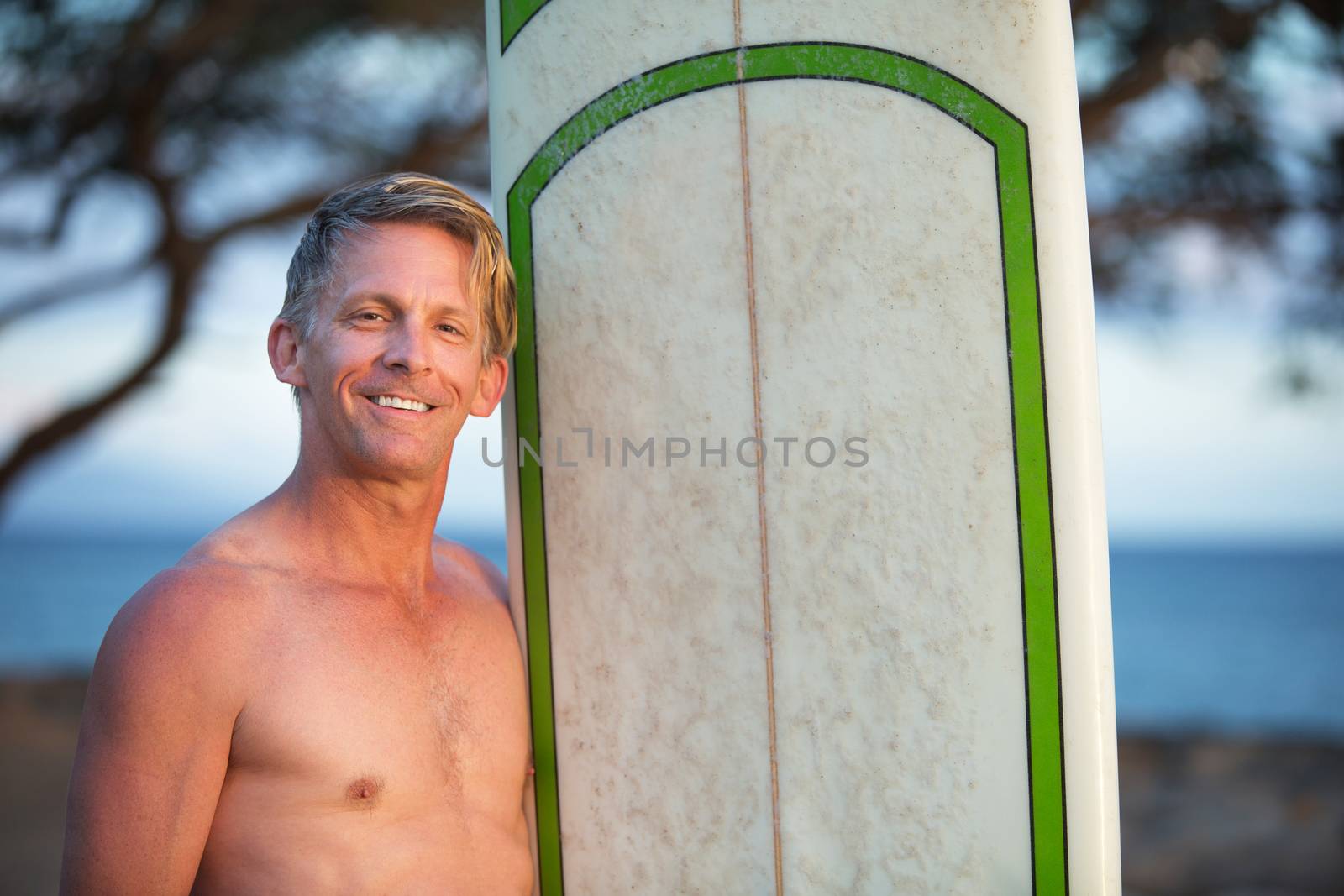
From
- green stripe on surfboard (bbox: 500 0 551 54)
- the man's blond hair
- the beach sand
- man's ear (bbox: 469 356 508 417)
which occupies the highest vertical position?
green stripe on surfboard (bbox: 500 0 551 54)

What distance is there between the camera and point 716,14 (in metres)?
1.85

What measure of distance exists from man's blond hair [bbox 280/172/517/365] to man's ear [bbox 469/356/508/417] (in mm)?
58

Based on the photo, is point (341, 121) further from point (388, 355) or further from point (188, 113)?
point (388, 355)

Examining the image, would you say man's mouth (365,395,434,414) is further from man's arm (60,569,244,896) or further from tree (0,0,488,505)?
tree (0,0,488,505)

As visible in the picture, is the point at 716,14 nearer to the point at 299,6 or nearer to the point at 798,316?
the point at 798,316

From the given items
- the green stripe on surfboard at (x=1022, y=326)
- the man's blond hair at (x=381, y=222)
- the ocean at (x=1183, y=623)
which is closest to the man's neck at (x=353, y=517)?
the man's blond hair at (x=381, y=222)

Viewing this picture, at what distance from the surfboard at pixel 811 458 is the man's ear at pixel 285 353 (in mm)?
400

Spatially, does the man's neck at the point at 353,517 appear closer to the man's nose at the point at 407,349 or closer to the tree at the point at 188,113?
the man's nose at the point at 407,349

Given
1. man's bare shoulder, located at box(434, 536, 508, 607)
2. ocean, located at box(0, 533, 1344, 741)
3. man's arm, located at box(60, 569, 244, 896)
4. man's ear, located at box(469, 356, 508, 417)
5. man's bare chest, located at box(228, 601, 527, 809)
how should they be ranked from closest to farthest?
1. man's arm, located at box(60, 569, 244, 896)
2. man's bare chest, located at box(228, 601, 527, 809)
3. man's ear, located at box(469, 356, 508, 417)
4. man's bare shoulder, located at box(434, 536, 508, 607)
5. ocean, located at box(0, 533, 1344, 741)

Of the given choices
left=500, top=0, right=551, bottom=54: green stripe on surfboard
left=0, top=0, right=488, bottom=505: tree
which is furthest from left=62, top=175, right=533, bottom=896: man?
left=0, top=0, right=488, bottom=505: tree

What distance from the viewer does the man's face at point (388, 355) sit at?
1665 mm

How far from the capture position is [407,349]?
1663 millimetres

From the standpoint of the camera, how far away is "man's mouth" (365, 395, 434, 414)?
5.47 feet

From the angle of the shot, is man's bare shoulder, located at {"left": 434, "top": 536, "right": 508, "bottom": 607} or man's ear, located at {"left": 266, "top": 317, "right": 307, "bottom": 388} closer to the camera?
man's ear, located at {"left": 266, "top": 317, "right": 307, "bottom": 388}
